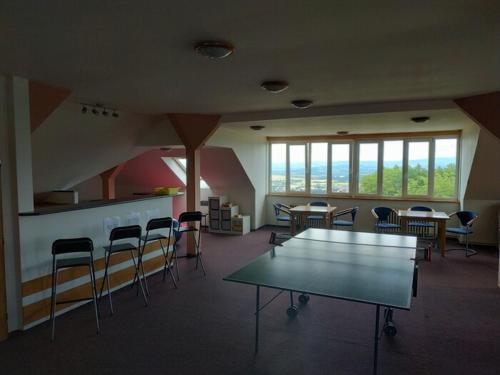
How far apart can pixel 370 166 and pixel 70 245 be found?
22.8ft

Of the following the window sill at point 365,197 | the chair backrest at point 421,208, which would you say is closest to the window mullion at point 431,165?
the window sill at point 365,197

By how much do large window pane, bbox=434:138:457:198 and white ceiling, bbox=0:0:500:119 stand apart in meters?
3.98

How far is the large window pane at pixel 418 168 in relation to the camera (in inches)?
307

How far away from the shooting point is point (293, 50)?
8.46ft

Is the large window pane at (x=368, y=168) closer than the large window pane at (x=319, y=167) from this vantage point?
Yes

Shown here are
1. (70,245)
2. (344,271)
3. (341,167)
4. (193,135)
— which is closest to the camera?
(344,271)

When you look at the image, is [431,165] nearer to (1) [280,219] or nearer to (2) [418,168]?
(2) [418,168]

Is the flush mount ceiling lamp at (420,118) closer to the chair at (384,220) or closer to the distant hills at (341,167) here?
the chair at (384,220)

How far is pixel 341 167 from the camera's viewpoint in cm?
859

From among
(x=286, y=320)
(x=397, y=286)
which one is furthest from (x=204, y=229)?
(x=397, y=286)

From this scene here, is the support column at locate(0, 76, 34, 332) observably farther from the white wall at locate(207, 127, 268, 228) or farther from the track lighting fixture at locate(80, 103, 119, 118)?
the white wall at locate(207, 127, 268, 228)

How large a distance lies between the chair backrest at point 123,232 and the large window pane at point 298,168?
18.8 ft

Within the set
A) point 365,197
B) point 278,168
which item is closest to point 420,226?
point 365,197

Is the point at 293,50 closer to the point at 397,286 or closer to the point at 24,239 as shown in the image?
the point at 397,286
